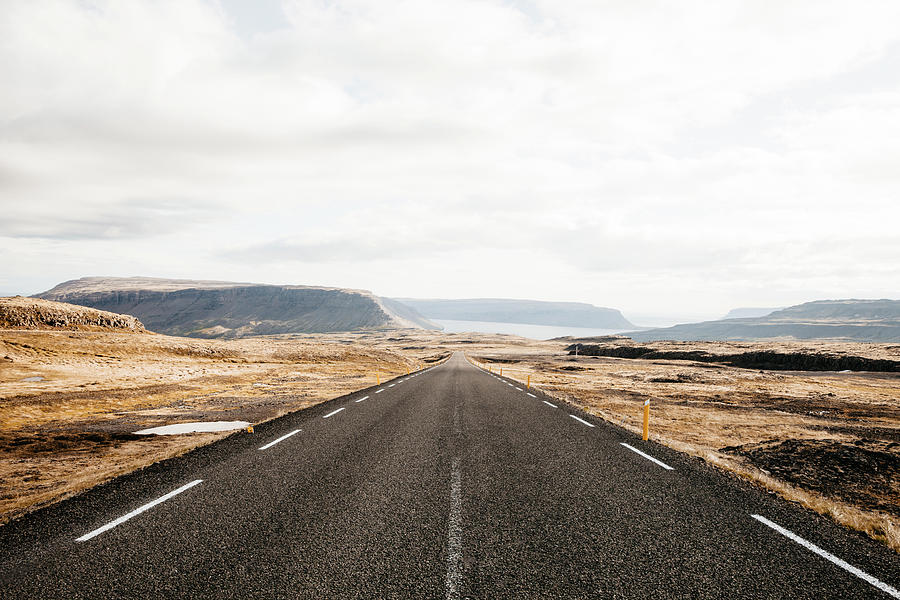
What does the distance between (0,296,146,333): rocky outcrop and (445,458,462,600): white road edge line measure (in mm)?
75328

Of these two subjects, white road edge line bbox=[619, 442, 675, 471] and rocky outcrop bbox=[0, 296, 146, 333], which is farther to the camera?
rocky outcrop bbox=[0, 296, 146, 333]

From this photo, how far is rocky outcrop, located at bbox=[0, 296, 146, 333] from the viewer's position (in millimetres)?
58519

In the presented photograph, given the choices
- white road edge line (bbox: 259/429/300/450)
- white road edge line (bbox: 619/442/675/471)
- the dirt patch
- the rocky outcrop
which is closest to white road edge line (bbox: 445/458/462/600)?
white road edge line (bbox: 619/442/675/471)

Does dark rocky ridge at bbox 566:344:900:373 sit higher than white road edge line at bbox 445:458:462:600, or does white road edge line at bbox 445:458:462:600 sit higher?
white road edge line at bbox 445:458:462:600

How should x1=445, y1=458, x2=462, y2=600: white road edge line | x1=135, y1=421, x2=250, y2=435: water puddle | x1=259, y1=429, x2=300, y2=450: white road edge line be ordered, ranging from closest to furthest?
x1=445, y1=458, x2=462, y2=600: white road edge line
x1=259, y1=429, x2=300, y2=450: white road edge line
x1=135, y1=421, x2=250, y2=435: water puddle

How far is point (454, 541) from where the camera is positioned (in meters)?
4.74

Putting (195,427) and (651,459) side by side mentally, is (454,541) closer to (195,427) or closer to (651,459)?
(651,459)

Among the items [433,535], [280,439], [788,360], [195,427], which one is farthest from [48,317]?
[788,360]

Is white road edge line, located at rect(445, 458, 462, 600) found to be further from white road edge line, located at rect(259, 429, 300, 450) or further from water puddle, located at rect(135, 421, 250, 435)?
water puddle, located at rect(135, 421, 250, 435)

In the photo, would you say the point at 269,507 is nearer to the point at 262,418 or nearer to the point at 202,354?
the point at 262,418

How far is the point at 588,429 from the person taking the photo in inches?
457

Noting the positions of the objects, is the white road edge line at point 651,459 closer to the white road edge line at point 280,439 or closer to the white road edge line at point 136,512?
the white road edge line at point 280,439

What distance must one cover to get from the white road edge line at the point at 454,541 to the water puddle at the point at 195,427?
8.27 meters

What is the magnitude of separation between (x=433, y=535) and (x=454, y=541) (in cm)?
29
